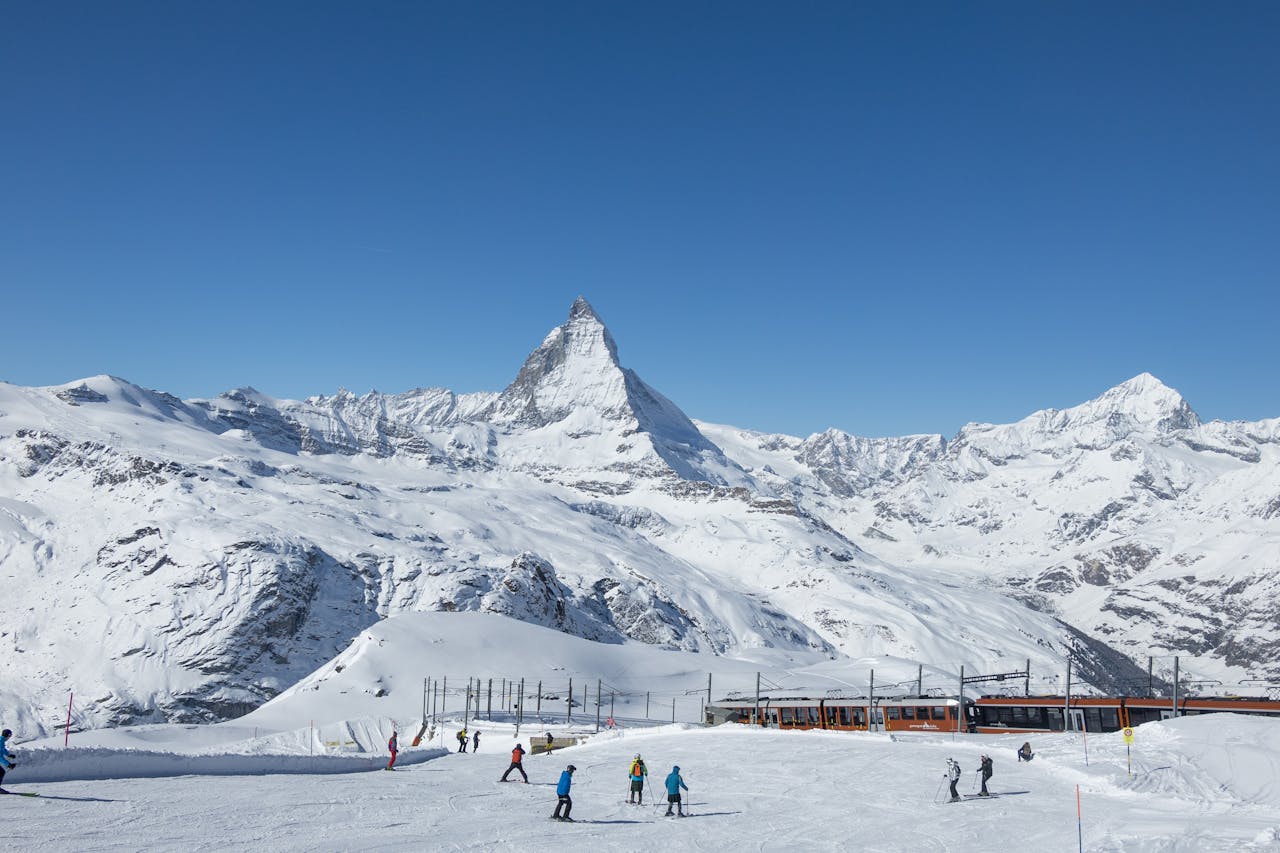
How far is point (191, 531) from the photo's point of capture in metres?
192

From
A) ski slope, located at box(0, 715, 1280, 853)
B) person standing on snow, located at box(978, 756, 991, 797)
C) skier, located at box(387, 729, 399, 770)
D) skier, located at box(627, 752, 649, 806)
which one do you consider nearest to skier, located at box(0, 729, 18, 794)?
ski slope, located at box(0, 715, 1280, 853)

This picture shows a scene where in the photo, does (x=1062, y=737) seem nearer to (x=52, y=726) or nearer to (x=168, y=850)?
(x=168, y=850)

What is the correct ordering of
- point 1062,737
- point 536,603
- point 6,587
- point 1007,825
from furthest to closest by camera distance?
point 536,603
point 6,587
point 1062,737
point 1007,825

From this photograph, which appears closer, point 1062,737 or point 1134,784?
point 1134,784

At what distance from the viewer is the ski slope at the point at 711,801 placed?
25.6m

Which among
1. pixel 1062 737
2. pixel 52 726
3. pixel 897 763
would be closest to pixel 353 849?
pixel 897 763

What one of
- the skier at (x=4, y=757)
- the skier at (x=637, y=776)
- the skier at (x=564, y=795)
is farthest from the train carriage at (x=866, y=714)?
the skier at (x=4, y=757)

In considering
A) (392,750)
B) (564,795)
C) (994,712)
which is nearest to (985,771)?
(564,795)

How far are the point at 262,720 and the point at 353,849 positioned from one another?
9025 cm

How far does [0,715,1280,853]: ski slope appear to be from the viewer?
83.9 feet

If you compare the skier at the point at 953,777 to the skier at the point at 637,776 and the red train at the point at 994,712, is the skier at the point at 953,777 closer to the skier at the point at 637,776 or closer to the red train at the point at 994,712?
the skier at the point at 637,776

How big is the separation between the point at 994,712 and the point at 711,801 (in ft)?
137

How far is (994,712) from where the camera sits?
229 ft

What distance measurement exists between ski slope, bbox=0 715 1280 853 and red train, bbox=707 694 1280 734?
1489 centimetres
